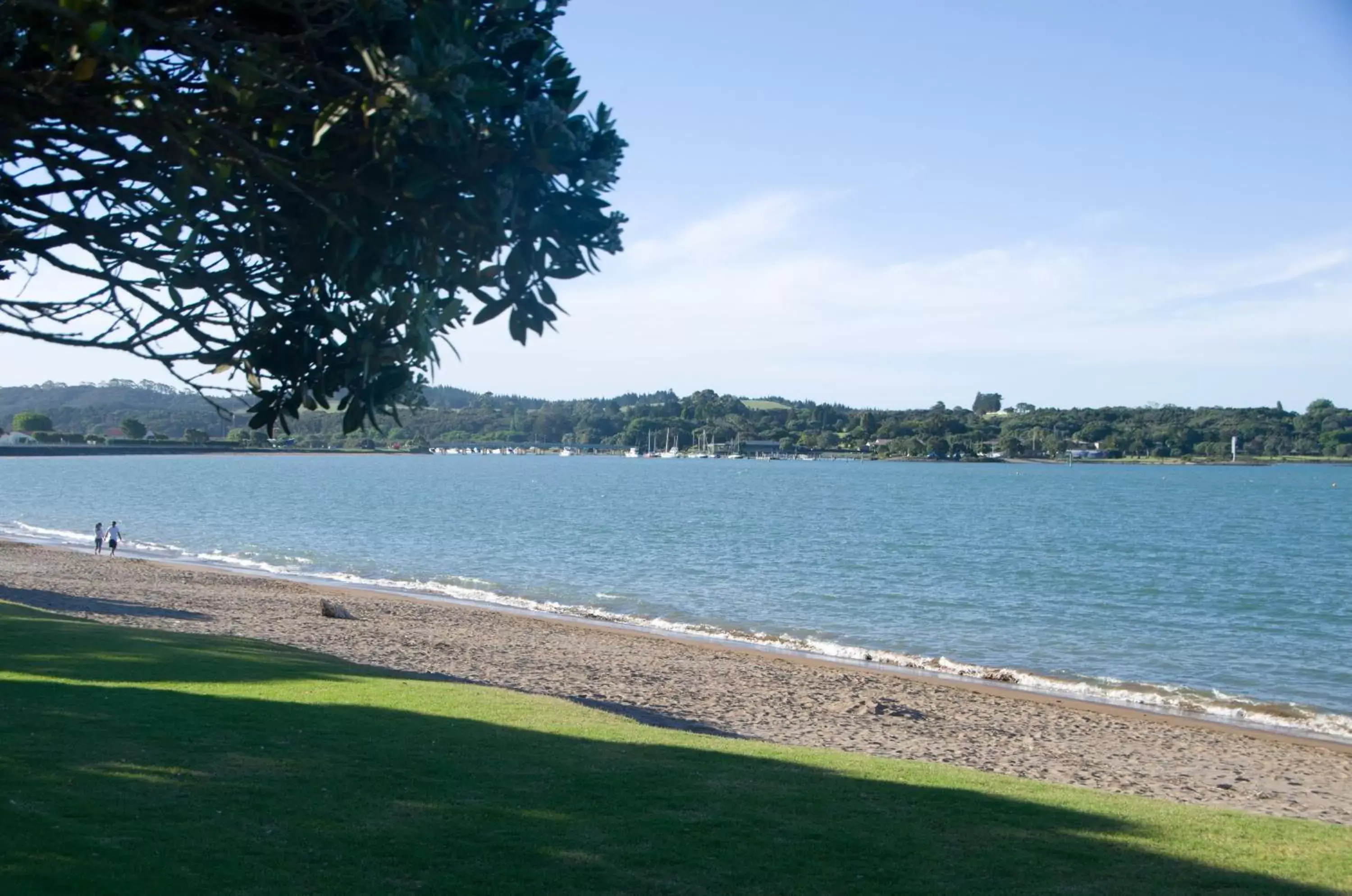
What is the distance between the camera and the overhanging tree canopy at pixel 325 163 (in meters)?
5.24

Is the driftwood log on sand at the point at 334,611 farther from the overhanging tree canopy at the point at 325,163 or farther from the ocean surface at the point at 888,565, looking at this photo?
the overhanging tree canopy at the point at 325,163

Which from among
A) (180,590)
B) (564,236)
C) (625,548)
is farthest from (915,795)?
(625,548)

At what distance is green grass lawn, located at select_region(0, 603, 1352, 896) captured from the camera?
686 cm

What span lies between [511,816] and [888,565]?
39766 mm

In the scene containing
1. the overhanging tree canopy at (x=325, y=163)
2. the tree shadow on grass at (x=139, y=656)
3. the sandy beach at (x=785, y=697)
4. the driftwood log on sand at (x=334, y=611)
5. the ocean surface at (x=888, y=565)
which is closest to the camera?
the overhanging tree canopy at (x=325, y=163)

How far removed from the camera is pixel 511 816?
318 inches

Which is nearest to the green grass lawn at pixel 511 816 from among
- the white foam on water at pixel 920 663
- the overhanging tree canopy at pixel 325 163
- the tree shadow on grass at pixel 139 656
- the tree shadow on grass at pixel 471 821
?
the tree shadow on grass at pixel 471 821

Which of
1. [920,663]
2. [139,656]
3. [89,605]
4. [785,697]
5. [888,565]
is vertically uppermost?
[139,656]

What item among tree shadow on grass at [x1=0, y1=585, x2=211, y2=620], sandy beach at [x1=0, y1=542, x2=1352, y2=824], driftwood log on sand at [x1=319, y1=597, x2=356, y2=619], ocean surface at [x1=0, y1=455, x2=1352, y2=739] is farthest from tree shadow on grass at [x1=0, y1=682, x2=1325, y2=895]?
driftwood log on sand at [x1=319, y1=597, x2=356, y2=619]

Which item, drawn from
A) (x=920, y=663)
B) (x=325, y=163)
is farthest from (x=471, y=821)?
(x=920, y=663)

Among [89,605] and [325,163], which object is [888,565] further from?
[325,163]

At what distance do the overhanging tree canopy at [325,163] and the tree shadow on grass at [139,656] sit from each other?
7.66 meters

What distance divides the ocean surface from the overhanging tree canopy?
63.5 feet

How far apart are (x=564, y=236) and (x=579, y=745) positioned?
634cm
